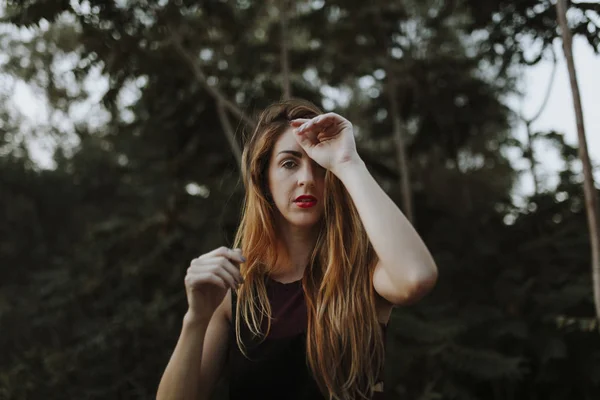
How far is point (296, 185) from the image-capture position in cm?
195

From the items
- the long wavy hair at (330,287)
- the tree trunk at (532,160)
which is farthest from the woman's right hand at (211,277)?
the tree trunk at (532,160)

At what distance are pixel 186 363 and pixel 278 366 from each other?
0.29 metres

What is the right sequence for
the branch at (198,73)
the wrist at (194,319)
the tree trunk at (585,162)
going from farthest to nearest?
the branch at (198,73)
the tree trunk at (585,162)
the wrist at (194,319)

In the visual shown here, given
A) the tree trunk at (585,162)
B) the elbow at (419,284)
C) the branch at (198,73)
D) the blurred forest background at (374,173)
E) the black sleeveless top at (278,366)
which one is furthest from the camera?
the branch at (198,73)

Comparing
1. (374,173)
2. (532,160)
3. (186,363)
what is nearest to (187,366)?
(186,363)

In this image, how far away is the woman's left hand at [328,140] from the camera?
1.82 meters

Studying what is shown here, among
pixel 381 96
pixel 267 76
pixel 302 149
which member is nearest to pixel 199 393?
pixel 302 149

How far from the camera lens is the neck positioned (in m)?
2.00

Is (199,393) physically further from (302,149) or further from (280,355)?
(302,149)

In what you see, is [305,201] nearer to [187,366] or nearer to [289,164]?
[289,164]

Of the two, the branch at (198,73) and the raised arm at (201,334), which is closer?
the raised arm at (201,334)

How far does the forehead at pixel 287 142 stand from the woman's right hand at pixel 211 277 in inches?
20.5

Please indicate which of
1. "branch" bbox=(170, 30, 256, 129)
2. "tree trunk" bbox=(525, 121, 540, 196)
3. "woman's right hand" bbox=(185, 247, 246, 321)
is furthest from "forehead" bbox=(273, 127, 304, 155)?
"tree trunk" bbox=(525, 121, 540, 196)

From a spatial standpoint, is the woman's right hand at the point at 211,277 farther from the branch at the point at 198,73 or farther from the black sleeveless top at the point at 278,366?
the branch at the point at 198,73
